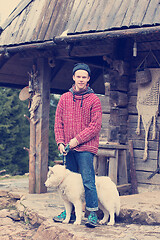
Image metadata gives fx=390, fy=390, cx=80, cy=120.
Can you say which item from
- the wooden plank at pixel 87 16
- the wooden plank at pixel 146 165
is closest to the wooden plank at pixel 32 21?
the wooden plank at pixel 87 16

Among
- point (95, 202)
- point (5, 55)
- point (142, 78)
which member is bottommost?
point (95, 202)

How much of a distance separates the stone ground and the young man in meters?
0.26

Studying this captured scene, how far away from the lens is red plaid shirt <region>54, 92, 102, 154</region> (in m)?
4.93

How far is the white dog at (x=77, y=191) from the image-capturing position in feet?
16.1

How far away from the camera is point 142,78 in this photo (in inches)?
286

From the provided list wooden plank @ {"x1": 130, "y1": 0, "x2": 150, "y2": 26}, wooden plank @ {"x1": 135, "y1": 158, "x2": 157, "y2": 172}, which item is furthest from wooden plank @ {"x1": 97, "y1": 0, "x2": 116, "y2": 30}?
wooden plank @ {"x1": 135, "y1": 158, "x2": 157, "y2": 172}

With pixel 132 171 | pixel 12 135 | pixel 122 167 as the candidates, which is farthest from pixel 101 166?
pixel 12 135

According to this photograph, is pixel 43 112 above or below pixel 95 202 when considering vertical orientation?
above

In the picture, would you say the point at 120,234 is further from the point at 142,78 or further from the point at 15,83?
the point at 15,83

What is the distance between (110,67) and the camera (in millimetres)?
7730

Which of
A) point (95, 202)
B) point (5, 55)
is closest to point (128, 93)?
point (5, 55)

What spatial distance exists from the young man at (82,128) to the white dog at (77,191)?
13cm

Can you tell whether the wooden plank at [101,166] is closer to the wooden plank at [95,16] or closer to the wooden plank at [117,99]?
the wooden plank at [117,99]

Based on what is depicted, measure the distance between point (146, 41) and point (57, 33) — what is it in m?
1.65
